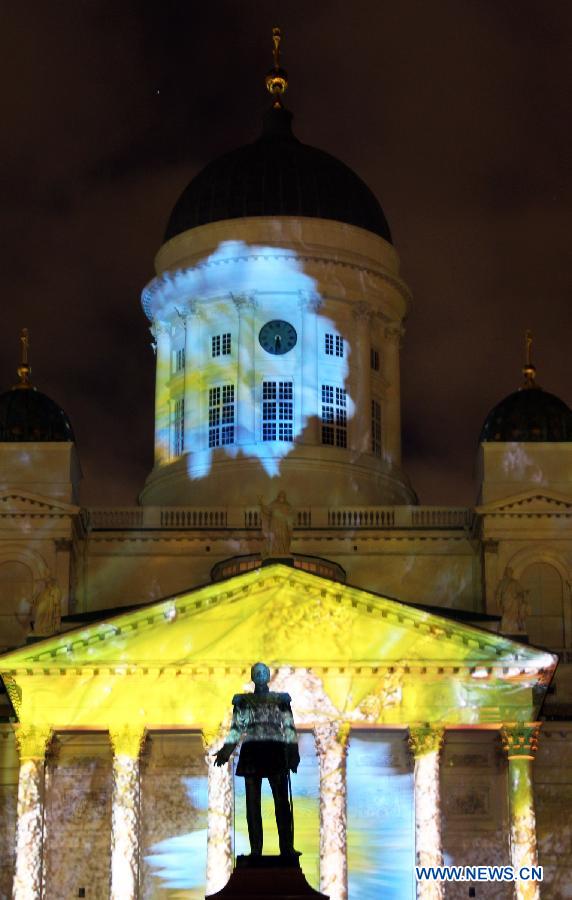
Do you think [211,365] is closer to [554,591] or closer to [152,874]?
[554,591]

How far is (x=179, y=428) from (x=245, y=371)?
354cm

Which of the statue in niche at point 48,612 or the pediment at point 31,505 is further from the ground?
the pediment at point 31,505

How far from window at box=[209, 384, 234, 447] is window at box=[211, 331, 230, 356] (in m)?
1.31

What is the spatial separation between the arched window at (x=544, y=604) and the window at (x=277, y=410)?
35.5ft

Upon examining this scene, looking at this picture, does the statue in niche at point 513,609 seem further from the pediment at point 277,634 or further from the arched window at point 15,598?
the arched window at point 15,598

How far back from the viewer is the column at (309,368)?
85125 millimetres

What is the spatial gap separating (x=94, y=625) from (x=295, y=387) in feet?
66.7

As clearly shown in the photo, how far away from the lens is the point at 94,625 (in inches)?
2660

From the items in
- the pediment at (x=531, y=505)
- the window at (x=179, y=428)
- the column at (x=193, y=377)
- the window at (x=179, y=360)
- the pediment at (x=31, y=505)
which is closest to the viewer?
the pediment at (x=531, y=505)

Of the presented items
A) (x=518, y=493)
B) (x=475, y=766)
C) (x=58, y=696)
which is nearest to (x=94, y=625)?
(x=58, y=696)

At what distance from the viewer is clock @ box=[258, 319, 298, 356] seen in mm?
86500

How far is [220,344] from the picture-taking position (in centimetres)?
8725

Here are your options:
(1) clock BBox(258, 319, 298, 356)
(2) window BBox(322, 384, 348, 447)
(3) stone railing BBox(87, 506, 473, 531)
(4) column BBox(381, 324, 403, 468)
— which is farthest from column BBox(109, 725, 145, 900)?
(1) clock BBox(258, 319, 298, 356)

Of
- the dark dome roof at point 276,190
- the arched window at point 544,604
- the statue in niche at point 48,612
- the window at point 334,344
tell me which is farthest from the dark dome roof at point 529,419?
the statue in niche at point 48,612
